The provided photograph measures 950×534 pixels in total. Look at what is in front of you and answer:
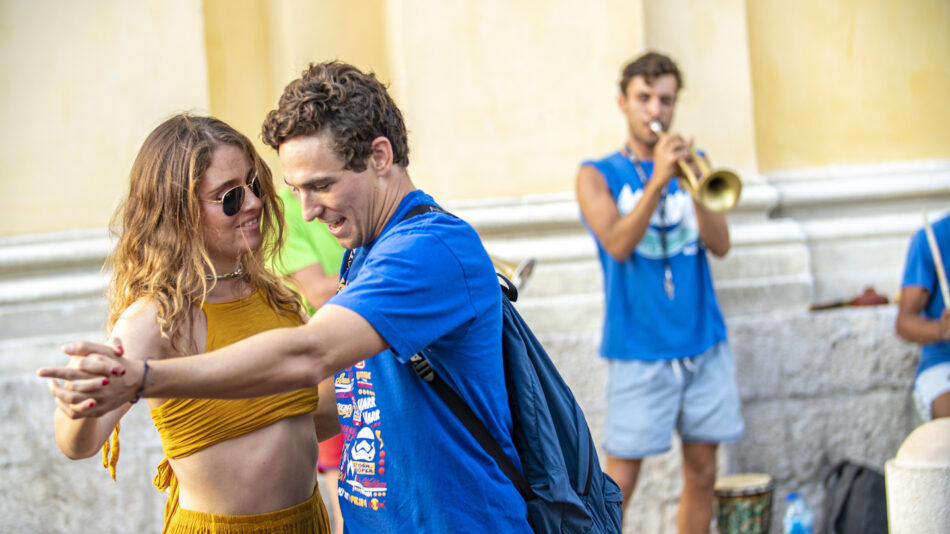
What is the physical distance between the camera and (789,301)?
15.3 ft

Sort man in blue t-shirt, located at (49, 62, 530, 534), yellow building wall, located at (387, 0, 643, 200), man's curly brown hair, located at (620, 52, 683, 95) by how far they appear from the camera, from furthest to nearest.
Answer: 1. yellow building wall, located at (387, 0, 643, 200)
2. man's curly brown hair, located at (620, 52, 683, 95)
3. man in blue t-shirt, located at (49, 62, 530, 534)

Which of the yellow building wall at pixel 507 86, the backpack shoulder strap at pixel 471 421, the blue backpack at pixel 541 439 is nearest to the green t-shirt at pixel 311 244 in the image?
the yellow building wall at pixel 507 86

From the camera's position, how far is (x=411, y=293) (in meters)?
1.68

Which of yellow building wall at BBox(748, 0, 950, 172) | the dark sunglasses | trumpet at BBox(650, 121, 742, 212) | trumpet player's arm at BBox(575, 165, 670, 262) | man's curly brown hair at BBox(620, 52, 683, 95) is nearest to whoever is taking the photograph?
the dark sunglasses

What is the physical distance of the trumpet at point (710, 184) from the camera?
3.88 meters

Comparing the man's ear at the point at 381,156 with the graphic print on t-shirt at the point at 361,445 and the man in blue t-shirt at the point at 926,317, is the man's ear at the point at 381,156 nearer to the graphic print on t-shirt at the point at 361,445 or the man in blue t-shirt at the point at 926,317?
the graphic print on t-shirt at the point at 361,445

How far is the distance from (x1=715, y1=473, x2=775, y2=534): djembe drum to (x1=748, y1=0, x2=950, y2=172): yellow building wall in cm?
166

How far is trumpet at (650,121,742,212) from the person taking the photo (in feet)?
12.7

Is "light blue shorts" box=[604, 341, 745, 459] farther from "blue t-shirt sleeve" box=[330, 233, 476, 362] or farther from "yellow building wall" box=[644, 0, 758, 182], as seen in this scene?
"blue t-shirt sleeve" box=[330, 233, 476, 362]

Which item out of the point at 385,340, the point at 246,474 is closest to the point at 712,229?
the point at 246,474

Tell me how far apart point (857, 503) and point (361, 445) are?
3.04 metres

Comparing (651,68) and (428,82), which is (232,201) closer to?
Result: (651,68)

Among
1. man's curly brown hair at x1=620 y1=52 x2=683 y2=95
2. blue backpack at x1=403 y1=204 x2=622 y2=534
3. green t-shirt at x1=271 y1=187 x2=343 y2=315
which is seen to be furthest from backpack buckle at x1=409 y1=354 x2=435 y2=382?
man's curly brown hair at x1=620 y1=52 x2=683 y2=95

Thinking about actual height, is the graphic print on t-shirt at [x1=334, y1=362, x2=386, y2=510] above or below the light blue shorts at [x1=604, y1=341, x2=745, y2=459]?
above
